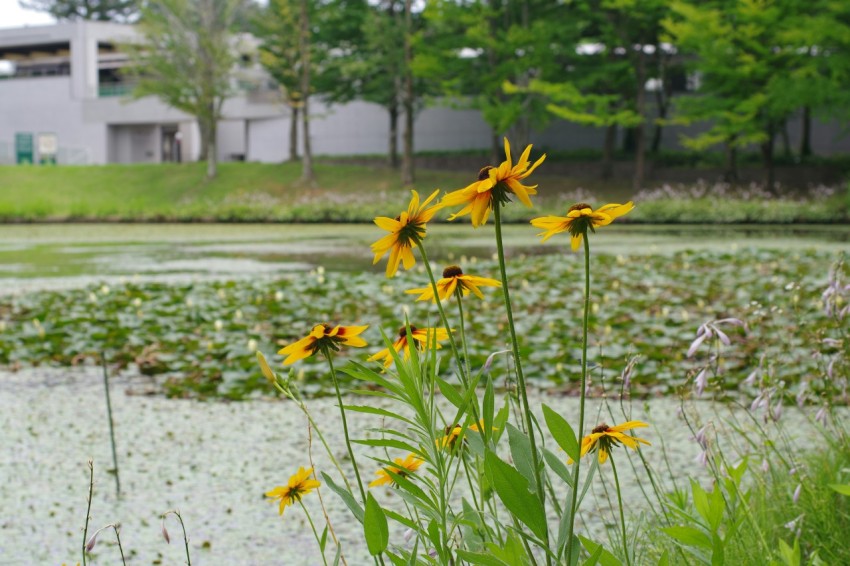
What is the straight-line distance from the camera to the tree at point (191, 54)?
27.8 m

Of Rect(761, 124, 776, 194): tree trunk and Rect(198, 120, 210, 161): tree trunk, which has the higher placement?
Rect(198, 120, 210, 161): tree trunk

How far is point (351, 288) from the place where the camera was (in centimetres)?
662

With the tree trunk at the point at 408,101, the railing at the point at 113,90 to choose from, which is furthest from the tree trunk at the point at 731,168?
the railing at the point at 113,90

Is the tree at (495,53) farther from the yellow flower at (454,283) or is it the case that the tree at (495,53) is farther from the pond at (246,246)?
the yellow flower at (454,283)

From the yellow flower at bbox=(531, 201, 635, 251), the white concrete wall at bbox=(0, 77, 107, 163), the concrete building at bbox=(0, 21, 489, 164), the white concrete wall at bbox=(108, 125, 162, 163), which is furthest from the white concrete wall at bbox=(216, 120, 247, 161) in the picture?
the yellow flower at bbox=(531, 201, 635, 251)

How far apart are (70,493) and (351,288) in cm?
396

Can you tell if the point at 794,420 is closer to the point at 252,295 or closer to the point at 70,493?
the point at 70,493

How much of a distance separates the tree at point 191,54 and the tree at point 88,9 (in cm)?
2262

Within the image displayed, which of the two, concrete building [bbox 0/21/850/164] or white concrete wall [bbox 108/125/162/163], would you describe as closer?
concrete building [bbox 0/21/850/164]

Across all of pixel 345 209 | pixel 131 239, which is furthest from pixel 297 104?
pixel 131 239

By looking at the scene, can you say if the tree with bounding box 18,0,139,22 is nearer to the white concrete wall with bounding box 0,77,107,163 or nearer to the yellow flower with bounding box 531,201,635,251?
the white concrete wall with bounding box 0,77,107,163

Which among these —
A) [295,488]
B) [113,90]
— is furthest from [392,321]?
[113,90]

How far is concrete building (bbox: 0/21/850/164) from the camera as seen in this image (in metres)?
35.0

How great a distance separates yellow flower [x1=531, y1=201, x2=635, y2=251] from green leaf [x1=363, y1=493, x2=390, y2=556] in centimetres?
36
